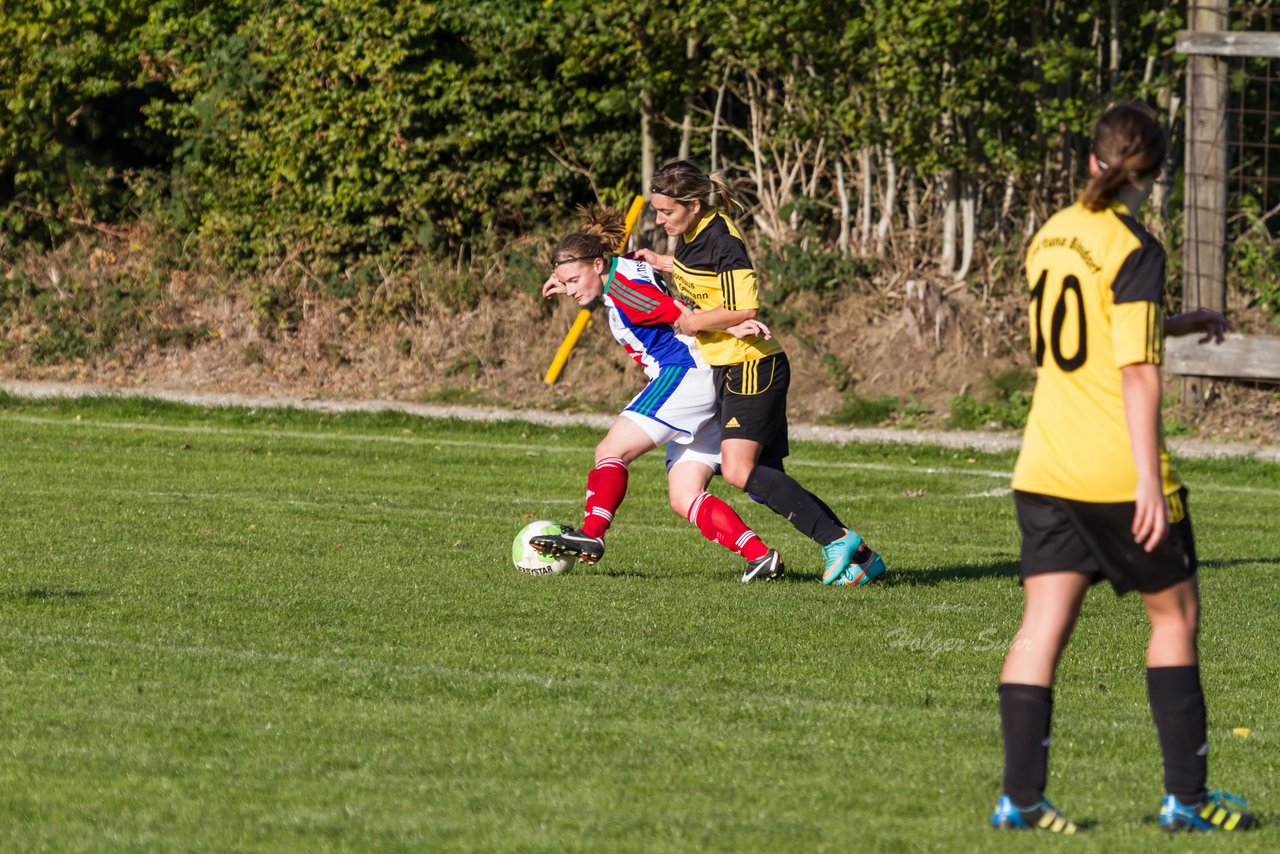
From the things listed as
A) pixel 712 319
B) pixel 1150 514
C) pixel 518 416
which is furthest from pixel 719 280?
pixel 518 416

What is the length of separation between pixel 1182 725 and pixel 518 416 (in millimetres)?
14280

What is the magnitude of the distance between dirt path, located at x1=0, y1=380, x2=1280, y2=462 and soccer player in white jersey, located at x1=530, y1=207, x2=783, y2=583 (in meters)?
7.56

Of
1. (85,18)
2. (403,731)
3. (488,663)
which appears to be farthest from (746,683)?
(85,18)

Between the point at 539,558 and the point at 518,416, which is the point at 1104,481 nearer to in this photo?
the point at 539,558

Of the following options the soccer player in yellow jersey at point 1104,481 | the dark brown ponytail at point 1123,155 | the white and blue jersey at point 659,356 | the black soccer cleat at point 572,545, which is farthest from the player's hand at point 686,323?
the dark brown ponytail at point 1123,155

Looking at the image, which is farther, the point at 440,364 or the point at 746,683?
the point at 440,364

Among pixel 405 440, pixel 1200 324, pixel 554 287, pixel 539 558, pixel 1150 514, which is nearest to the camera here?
pixel 1150 514

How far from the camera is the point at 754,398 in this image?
9062mm

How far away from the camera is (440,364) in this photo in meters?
21.0

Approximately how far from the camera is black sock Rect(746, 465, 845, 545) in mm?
A: 8992

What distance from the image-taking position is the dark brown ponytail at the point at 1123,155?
446 centimetres

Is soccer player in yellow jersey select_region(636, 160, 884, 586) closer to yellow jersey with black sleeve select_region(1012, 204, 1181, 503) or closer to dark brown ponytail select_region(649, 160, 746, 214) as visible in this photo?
dark brown ponytail select_region(649, 160, 746, 214)

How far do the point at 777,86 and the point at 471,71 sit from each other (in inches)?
138

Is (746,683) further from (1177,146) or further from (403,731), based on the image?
(1177,146)
